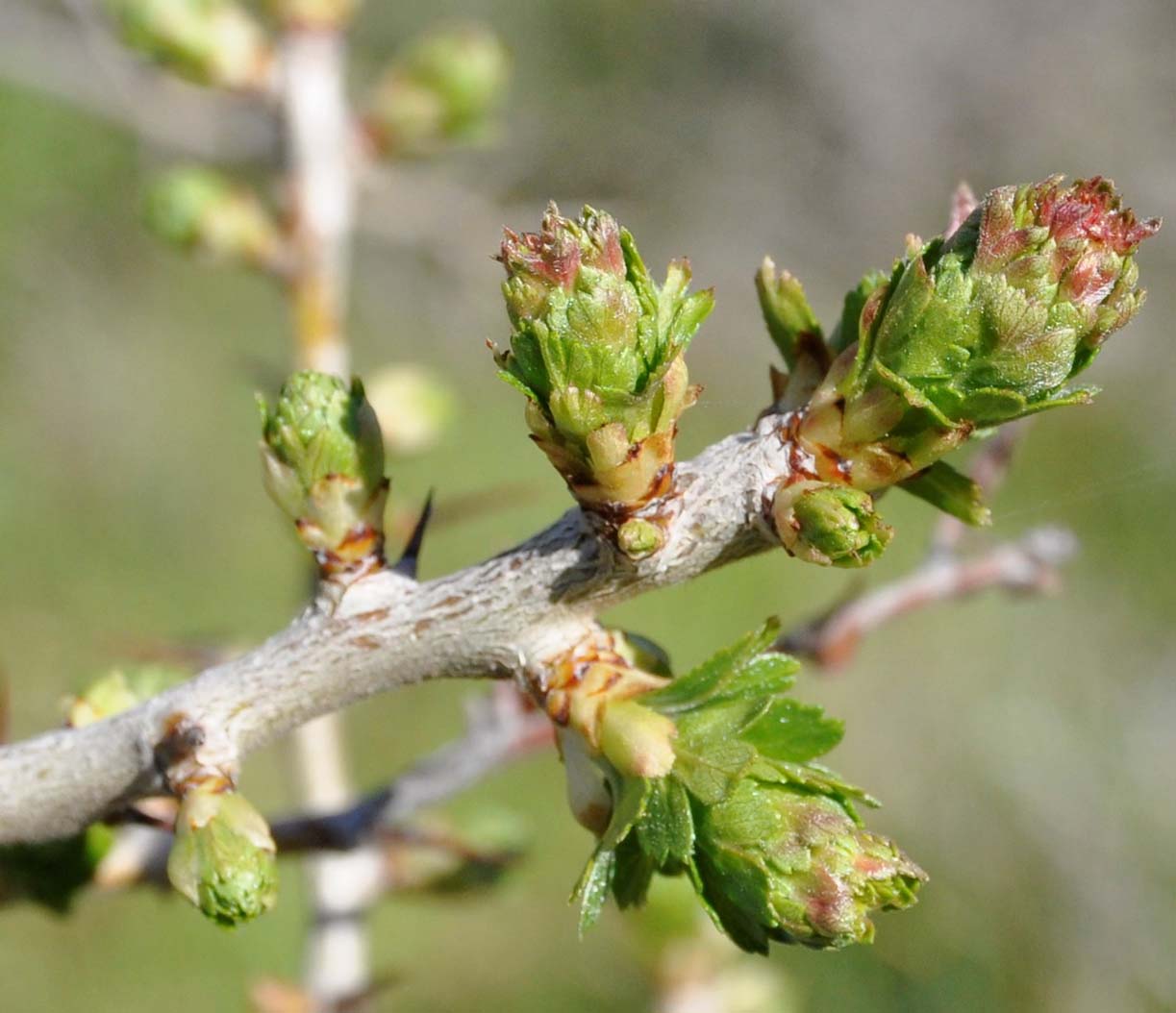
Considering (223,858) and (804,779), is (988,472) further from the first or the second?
(223,858)

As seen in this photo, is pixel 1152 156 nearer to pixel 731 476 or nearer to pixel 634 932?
pixel 634 932

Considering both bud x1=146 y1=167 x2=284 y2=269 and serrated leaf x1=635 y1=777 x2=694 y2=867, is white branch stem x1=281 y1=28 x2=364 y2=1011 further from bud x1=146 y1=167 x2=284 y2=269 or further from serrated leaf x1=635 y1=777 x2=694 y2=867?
serrated leaf x1=635 y1=777 x2=694 y2=867

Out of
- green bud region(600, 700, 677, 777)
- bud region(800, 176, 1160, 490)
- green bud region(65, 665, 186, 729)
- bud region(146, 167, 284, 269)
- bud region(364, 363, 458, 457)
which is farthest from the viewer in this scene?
bud region(364, 363, 458, 457)

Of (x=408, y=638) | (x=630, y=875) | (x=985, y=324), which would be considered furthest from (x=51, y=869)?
(x=985, y=324)

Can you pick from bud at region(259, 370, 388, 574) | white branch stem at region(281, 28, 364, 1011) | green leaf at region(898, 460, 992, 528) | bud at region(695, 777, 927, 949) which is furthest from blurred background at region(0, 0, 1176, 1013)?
green leaf at region(898, 460, 992, 528)

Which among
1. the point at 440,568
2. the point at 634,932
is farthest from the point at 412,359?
the point at 634,932

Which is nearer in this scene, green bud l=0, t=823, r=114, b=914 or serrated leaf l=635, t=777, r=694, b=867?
serrated leaf l=635, t=777, r=694, b=867
